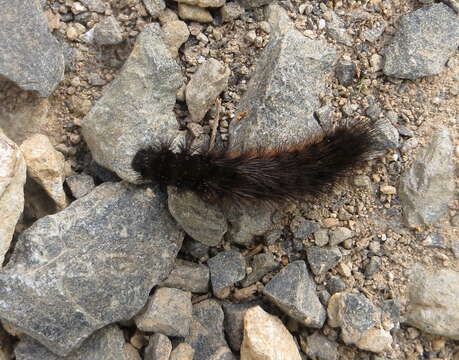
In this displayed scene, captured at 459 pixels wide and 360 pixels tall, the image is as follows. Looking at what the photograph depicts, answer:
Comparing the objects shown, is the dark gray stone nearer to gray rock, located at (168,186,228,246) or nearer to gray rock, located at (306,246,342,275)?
gray rock, located at (306,246,342,275)

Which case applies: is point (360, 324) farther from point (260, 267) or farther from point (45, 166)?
point (45, 166)

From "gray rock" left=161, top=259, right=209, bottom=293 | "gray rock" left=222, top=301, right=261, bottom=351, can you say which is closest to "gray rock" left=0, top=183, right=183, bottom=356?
"gray rock" left=161, top=259, right=209, bottom=293

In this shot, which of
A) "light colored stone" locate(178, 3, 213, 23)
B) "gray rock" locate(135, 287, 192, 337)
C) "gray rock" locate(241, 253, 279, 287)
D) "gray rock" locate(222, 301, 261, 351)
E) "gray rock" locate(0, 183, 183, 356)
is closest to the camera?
"gray rock" locate(0, 183, 183, 356)

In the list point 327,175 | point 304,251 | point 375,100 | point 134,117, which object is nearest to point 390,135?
point 375,100

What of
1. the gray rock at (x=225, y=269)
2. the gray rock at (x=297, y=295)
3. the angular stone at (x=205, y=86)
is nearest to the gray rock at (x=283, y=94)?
the angular stone at (x=205, y=86)

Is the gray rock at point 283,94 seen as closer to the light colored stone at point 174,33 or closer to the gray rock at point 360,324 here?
the light colored stone at point 174,33

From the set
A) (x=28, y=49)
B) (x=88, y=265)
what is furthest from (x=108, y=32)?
(x=88, y=265)

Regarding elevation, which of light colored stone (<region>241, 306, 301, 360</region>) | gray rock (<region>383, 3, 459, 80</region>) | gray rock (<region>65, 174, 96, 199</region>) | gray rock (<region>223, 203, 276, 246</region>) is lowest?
light colored stone (<region>241, 306, 301, 360</region>)
